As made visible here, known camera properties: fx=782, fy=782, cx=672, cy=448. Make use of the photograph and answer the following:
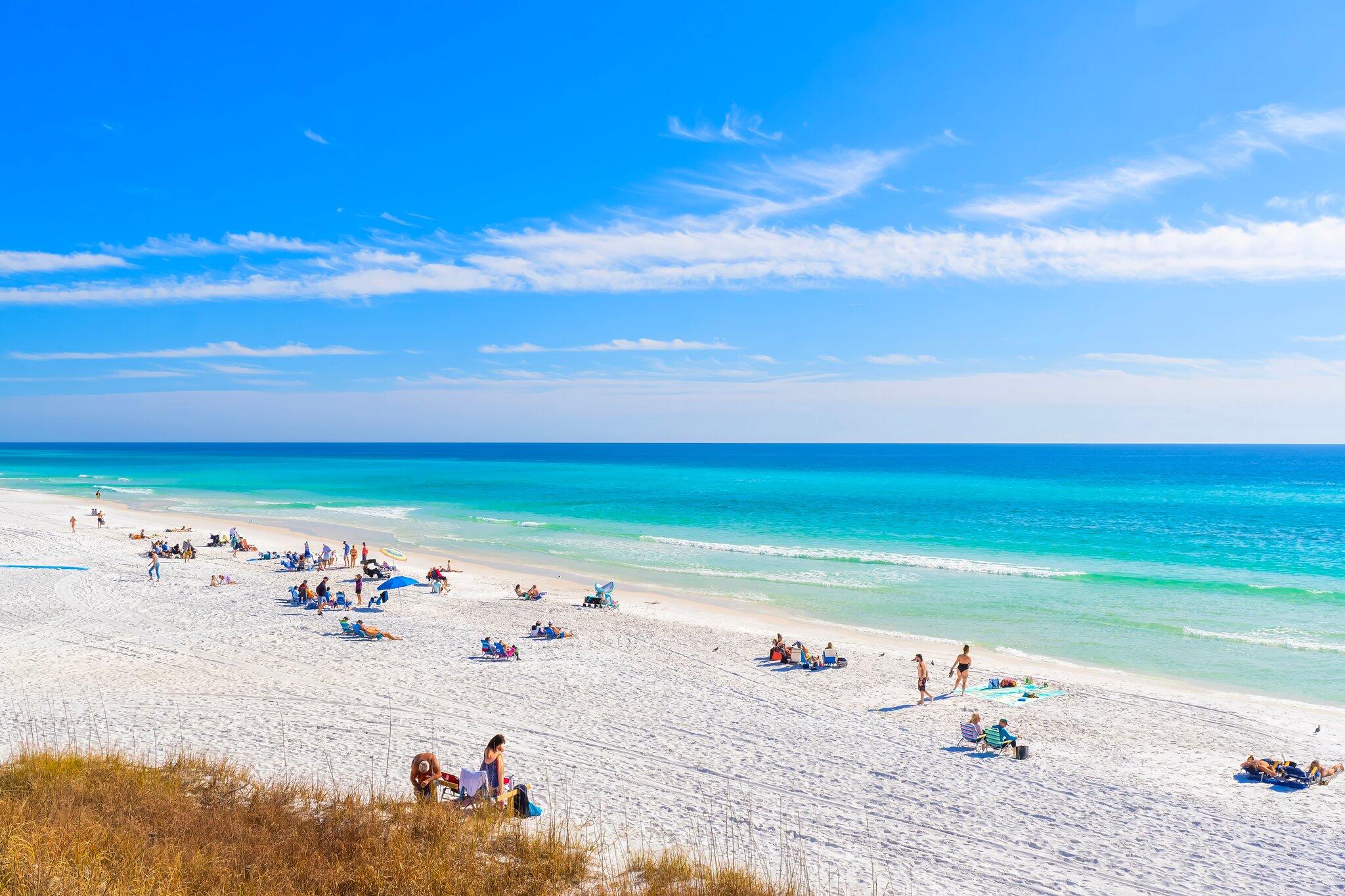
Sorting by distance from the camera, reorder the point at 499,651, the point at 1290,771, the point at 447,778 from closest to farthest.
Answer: the point at 447,778, the point at 1290,771, the point at 499,651

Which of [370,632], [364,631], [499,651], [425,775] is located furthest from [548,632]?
[425,775]

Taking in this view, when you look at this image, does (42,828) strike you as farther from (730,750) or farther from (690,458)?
(690,458)

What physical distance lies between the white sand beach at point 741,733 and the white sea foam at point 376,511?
31601mm

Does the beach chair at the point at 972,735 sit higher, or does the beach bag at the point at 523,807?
the beach bag at the point at 523,807

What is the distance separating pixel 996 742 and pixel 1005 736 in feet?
0.63

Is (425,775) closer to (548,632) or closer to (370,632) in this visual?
(548,632)

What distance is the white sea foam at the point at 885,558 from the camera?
109 ft

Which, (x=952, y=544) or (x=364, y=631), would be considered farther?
(x=952, y=544)

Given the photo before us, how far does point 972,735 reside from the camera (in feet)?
44.1

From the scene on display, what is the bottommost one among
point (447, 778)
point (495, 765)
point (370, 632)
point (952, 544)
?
point (370, 632)

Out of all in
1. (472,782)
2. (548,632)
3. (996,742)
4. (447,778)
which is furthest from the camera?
(548,632)

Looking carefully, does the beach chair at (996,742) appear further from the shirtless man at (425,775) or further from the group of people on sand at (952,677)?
the shirtless man at (425,775)

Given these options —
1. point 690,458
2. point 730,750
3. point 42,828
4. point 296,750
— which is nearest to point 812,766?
point 730,750

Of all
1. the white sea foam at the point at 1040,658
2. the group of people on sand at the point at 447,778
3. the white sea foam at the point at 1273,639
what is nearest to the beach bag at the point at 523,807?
the group of people on sand at the point at 447,778
